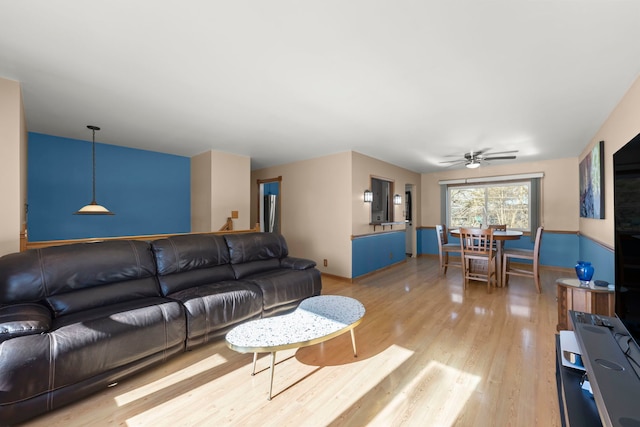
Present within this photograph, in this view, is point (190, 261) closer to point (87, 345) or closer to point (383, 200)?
point (87, 345)

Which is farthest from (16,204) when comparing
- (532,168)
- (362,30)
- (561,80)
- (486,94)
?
(532,168)

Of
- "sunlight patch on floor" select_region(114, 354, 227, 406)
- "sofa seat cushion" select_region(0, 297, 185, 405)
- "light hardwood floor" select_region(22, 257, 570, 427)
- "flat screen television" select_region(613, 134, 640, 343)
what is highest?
"flat screen television" select_region(613, 134, 640, 343)

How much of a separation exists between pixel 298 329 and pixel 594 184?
438 centimetres

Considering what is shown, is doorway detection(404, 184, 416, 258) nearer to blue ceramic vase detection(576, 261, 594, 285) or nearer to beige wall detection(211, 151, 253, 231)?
beige wall detection(211, 151, 253, 231)

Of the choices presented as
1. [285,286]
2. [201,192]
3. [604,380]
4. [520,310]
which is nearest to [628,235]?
[604,380]

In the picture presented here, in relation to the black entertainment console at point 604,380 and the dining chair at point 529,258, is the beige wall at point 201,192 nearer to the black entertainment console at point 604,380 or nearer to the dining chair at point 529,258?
the black entertainment console at point 604,380

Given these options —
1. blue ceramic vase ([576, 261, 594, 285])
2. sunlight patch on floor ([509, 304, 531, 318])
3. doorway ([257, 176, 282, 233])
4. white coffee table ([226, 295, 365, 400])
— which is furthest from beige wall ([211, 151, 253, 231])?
blue ceramic vase ([576, 261, 594, 285])

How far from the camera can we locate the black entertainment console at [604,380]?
974mm

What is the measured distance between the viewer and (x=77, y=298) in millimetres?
2127

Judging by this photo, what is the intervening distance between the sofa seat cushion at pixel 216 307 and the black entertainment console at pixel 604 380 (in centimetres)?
237

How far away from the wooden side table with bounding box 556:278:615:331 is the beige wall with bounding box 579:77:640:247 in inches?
34.6

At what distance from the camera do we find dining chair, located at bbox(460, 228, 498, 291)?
4152 millimetres

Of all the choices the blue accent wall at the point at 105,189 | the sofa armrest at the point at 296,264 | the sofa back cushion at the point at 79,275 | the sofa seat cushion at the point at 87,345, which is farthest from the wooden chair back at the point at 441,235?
the blue accent wall at the point at 105,189

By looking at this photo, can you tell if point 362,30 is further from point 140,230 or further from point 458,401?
point 140,230
